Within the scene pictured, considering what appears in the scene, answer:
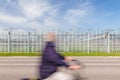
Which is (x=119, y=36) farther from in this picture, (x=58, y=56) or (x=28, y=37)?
(x=58, y=56)

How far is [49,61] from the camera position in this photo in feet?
22.0

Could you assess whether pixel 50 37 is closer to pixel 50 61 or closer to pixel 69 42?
pixel 50 61

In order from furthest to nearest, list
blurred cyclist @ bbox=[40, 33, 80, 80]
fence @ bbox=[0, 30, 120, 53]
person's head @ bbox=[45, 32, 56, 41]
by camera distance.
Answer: fence @ bbox=[0, 30, 120, 53], person's head @ bbox=[45, 32, 56, 41], blurred cyclist @ bbox=[40, 33, 80, 80]

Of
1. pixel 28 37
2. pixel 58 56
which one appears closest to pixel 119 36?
pixel 28 37

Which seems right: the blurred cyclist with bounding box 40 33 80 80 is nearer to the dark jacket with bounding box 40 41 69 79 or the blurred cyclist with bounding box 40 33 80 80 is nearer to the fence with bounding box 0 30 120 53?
the dark jacket with bounding box 40 41 69 79

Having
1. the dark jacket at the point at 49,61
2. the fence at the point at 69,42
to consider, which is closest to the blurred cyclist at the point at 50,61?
the dark jacket at the point at 49,61

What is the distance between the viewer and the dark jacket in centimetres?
663

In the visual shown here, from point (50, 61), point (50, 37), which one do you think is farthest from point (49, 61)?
point (50, 37)

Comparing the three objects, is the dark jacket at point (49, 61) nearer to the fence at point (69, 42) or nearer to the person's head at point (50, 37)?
the person's head at point (50, 37)

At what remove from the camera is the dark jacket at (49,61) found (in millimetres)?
6629

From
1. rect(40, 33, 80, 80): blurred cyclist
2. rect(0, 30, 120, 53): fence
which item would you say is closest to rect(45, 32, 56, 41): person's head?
rect(40, 33, 80, 80): blurred cyclist

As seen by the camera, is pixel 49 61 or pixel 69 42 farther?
pixel 69 42

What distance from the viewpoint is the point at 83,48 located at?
2903 centimetres

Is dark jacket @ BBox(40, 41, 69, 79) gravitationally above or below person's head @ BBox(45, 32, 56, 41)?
below
